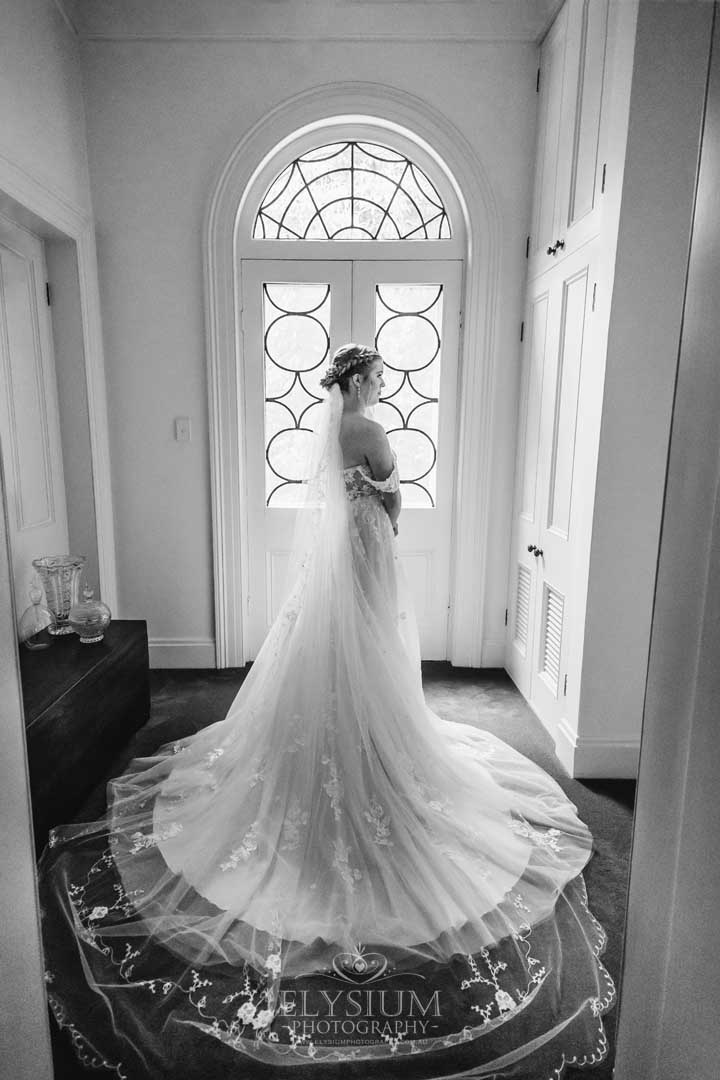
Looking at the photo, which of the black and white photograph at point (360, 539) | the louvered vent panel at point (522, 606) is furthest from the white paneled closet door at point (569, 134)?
the louvered vent panel at point (522, 606)

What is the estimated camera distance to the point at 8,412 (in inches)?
101

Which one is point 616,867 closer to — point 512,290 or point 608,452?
point 608,452

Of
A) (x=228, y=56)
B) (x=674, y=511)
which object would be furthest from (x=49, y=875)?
(x=228, y=56)

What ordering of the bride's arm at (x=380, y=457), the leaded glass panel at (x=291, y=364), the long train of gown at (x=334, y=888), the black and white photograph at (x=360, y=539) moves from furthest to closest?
the leaded glass panel at (x=291, y=364) < the bride's arm at (x=380, y=457) < the long train of gown at (x=334, y=888) < the black and white photograph at (x=360, y=539)

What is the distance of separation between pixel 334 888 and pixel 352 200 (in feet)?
10.3

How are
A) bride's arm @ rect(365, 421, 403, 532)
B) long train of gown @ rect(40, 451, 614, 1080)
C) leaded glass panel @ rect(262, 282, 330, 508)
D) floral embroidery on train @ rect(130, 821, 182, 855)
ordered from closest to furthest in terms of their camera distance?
long train of gown @ rect(40, 451, 614, 1080) → floral embroidery on train @ rect(130, 821, 182, 855) → bride's arm @ rect(365, 421, 403, 532) → leaded glass panel @ rect(262, 282, 330, 508)

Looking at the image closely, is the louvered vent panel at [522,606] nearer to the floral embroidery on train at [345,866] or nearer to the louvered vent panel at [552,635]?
the louvered vent panel at [552,635]

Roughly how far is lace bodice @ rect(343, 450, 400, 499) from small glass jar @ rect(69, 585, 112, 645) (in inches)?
48.4

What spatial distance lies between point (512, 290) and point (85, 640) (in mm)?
2662

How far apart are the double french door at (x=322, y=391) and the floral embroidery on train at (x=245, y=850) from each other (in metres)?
1.70

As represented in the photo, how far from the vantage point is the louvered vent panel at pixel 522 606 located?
314cm

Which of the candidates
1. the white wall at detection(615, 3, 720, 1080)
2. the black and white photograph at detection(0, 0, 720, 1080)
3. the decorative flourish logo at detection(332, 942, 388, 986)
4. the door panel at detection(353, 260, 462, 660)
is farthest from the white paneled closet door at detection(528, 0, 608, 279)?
the decorative flourish logo at detection(332, 942, 388, 986)

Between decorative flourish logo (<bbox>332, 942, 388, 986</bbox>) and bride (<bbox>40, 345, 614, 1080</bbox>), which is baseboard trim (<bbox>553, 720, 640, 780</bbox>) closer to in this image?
bride (<bbox>40, 345, 614, 1080</bbox>)

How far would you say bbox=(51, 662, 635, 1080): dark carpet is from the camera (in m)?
1.55
